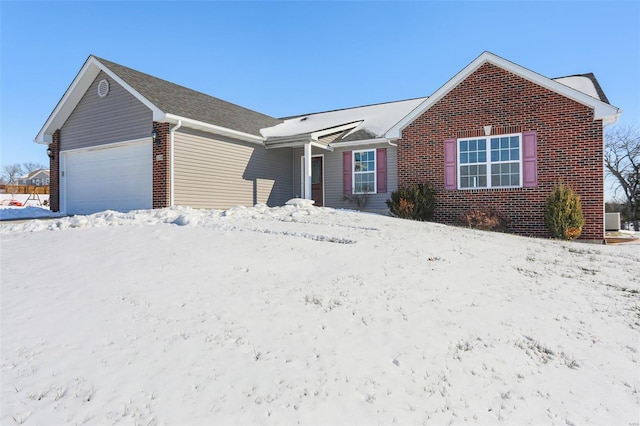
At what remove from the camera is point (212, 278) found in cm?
479

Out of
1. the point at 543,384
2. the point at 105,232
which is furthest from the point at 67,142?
the point at 543,384

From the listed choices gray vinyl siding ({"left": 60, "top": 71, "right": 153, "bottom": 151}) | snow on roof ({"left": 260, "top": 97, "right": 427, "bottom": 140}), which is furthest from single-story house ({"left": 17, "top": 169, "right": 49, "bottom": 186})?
snow on roof ({"left": 260, "top": 97, "right": 427, "bottom": 140})

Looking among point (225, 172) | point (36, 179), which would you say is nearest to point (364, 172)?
point (225, 172)

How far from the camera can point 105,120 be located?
13211 mm

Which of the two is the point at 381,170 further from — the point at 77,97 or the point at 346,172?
the point at 77,97

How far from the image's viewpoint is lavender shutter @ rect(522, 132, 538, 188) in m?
11.1

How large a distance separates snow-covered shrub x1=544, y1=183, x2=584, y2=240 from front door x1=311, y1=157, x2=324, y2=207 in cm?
824

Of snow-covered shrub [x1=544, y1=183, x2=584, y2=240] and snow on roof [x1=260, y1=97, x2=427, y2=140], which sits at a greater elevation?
snow on roof [x1=260, y1=97, x2=427, y2=140]

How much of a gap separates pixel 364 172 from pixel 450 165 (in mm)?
3457

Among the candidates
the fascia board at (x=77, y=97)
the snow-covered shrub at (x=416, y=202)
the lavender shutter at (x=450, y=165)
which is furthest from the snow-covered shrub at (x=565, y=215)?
the fascia board at (x=77, y=97)

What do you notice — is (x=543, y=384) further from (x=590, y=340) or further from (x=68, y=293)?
(x=68, y=293)

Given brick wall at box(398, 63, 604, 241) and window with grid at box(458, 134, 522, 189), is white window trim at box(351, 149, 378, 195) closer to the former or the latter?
brick wall at box(398, 63, 604, 241)

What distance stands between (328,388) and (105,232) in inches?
249

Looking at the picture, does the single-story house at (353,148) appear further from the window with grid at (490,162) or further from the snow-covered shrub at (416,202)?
the snow-covered shrub at (416,202)
